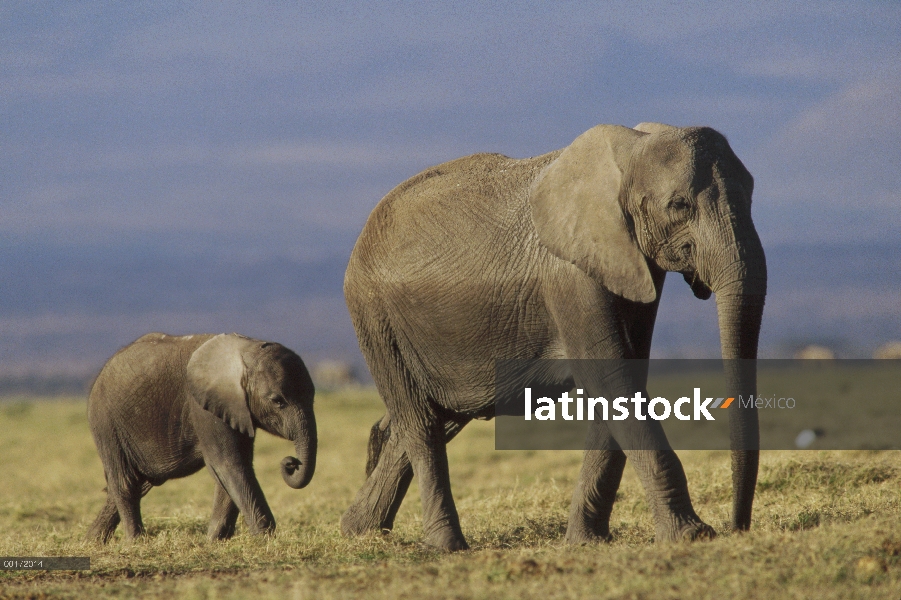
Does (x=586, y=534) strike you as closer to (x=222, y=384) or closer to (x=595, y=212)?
(x=595, y=212)

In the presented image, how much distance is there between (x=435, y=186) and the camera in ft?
29.8

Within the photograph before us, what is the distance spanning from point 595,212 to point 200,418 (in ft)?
15.9

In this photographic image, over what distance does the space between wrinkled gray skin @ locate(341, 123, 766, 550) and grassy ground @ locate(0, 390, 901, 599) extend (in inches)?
21.1

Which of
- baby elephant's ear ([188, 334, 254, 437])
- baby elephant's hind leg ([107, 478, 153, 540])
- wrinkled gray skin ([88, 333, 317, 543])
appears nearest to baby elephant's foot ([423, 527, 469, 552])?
wrinkled gray skin ([88, 333, 317, 543])

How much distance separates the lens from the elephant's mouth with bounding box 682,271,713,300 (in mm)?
7484

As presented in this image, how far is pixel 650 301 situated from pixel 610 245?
50 centimetres

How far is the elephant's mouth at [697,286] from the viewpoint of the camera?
7484 mm

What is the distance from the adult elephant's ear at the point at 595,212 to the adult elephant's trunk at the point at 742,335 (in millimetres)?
555

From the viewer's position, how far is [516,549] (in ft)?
26.9

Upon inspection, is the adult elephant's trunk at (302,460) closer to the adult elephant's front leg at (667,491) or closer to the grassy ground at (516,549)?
the grassy ground at (516,549)

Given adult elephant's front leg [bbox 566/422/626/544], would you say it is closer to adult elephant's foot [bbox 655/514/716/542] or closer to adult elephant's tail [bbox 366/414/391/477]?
adult elephant's foot [bbox 655/514/716/542]

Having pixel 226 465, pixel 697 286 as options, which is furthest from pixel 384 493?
pixel 697 286

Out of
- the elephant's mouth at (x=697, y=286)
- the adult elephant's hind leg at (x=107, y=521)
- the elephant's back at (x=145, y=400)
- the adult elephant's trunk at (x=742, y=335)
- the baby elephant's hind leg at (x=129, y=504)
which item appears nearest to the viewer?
the adult elephant's trunk at (x=742, y=335)

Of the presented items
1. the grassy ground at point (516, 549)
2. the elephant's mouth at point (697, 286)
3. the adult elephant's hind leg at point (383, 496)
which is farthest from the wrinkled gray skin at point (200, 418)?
the elephant's mouth at point (697, 286)
